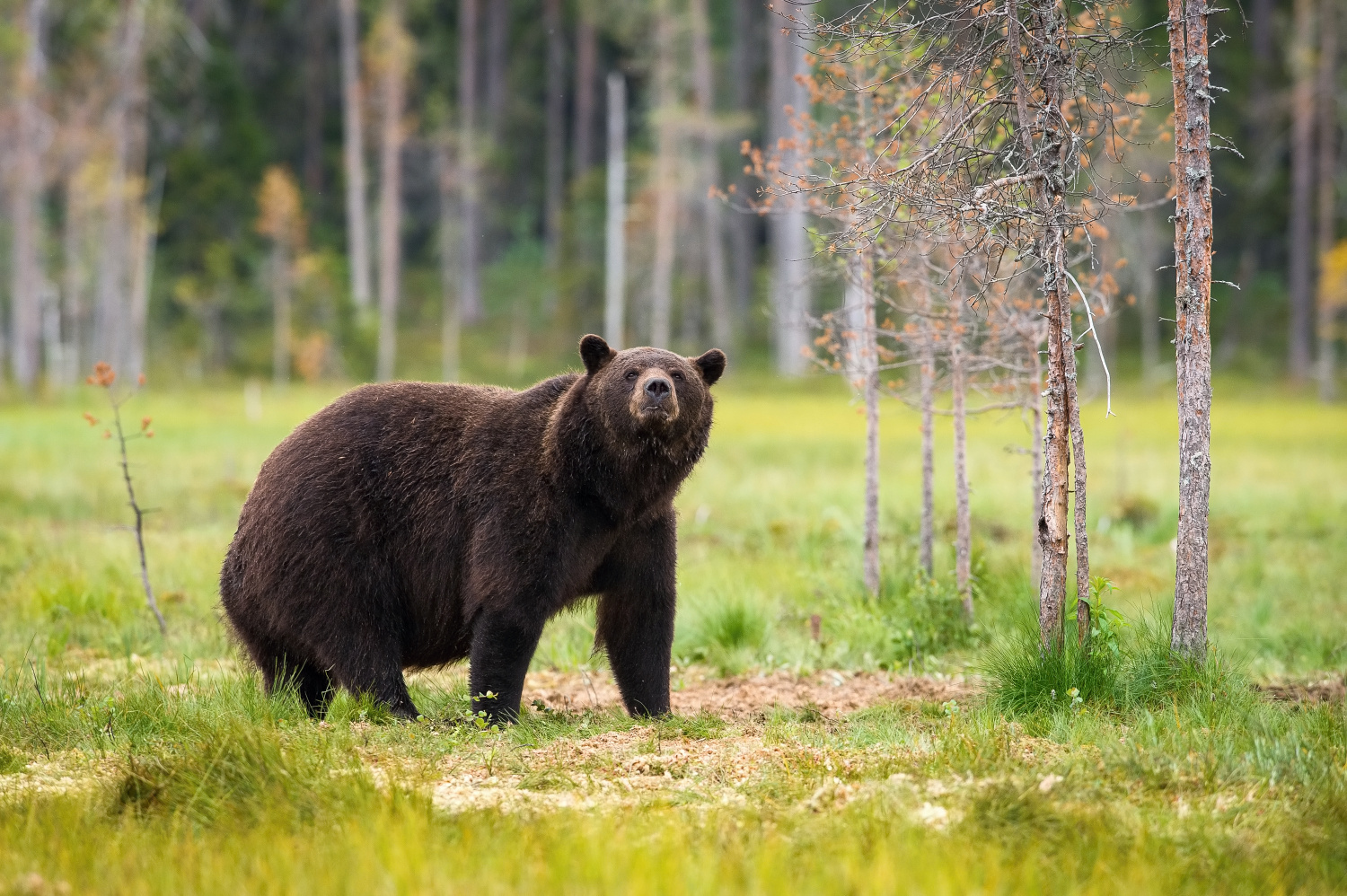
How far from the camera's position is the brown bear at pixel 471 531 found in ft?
22.8

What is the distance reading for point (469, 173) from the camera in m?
49.6

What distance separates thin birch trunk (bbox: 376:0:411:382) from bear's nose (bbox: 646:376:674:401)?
3924 cm

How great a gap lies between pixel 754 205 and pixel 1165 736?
5.11 m

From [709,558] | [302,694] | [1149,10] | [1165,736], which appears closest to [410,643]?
[302,694]

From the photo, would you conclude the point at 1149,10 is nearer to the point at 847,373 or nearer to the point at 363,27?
the point at 363,27

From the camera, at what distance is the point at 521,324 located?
5216 cm

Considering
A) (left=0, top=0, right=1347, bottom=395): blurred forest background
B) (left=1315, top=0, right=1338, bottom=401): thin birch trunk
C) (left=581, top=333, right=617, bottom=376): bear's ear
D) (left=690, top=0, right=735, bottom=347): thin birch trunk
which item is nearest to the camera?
(left=581, top=333, right=617, bottom=376): bear's ear

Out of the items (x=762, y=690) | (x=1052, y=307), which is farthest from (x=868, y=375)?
(x=1052, y=307)

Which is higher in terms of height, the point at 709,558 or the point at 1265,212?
the point at 1265,212

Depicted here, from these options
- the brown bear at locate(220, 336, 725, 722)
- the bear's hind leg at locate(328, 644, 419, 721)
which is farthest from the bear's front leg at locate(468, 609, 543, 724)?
the bear's hind leg at locate(328, 644, 419, 721)

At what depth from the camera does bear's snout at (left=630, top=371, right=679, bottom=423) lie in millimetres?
6559

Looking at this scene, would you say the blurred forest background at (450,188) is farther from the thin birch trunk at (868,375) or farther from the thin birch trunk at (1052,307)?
the thin birch trunk at (1052,307)

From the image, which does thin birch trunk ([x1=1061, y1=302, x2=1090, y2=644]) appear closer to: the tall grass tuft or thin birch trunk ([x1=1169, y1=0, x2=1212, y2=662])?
the tall grass tuft

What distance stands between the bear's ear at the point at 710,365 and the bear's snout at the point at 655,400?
748 mm
